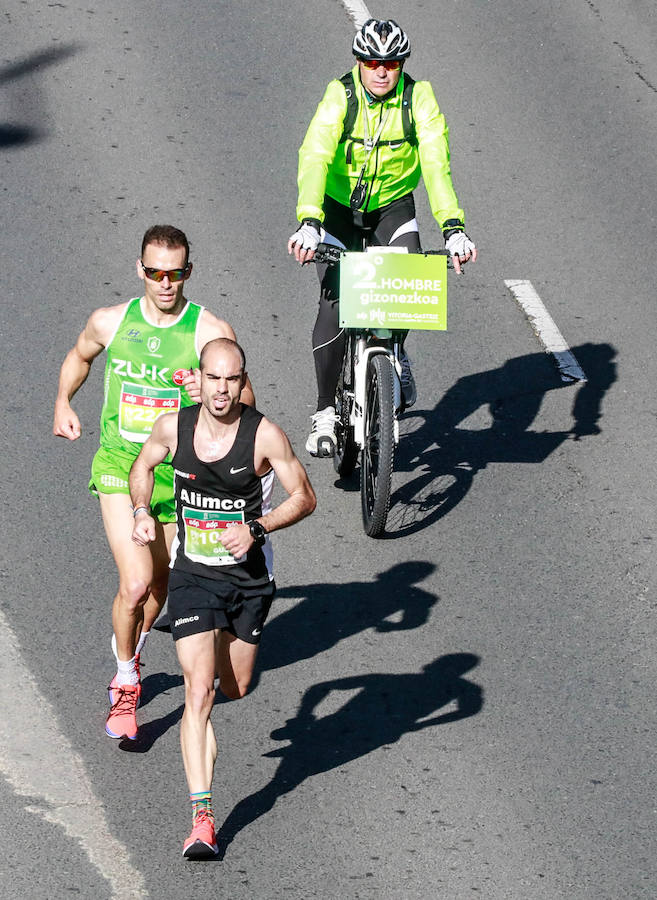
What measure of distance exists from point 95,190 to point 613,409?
184 inches

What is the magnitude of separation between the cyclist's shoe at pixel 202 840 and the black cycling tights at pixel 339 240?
361 cm

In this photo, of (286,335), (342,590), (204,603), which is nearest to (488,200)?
(286,335)

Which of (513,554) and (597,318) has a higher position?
(597,318)

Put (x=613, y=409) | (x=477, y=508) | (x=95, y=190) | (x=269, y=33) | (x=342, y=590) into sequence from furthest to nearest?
1. (x=269, y=33)
2. (x=95, y=190)
3. (x=613, y=409)
4. (x=477, y=508)
5. (x=342, y=590)

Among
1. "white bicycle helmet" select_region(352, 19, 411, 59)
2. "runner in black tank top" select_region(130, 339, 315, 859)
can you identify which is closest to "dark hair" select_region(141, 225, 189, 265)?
"runner in black tank top" select_region(130, 339, 315, 859)

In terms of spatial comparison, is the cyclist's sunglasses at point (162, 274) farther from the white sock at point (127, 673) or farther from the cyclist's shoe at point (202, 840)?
the cyclist's shoe at point (202, 840)

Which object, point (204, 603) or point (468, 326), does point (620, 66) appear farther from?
point (204, 603)

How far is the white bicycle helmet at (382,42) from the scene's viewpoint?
8.88m

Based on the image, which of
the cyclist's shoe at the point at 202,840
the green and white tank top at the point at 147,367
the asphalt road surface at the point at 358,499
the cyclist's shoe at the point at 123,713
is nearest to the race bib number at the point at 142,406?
the green and white tank top at the point at 147,367

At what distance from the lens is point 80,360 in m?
7.57

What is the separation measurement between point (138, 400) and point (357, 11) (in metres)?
9.36

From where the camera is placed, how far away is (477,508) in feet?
31.1

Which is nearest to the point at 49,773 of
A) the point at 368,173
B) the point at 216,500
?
the point at 216,500

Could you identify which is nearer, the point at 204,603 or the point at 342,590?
the point at 204,603
